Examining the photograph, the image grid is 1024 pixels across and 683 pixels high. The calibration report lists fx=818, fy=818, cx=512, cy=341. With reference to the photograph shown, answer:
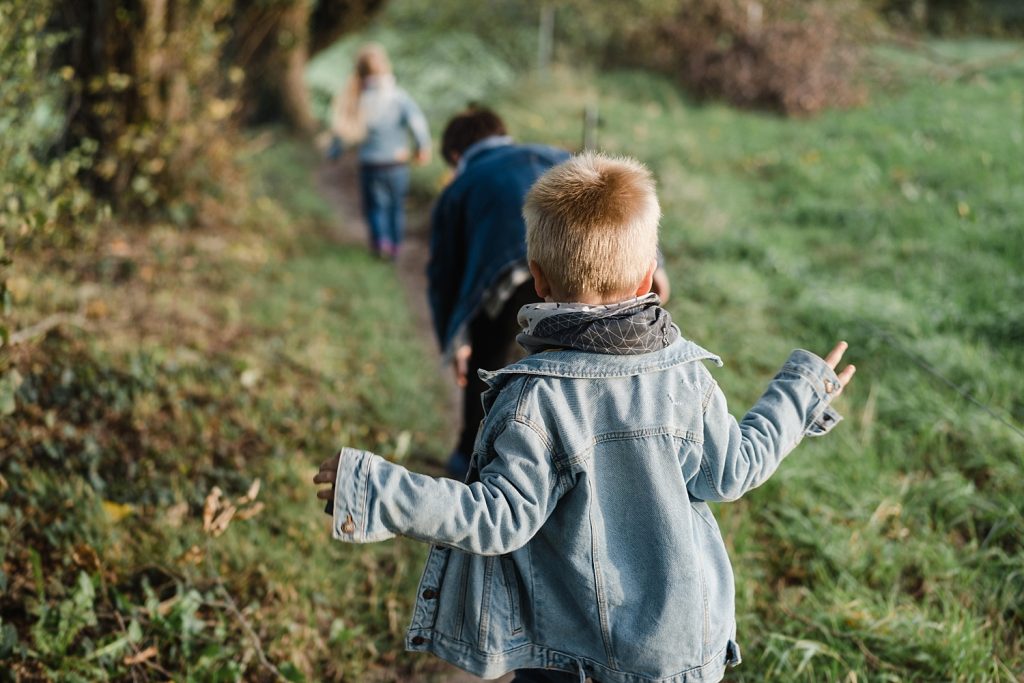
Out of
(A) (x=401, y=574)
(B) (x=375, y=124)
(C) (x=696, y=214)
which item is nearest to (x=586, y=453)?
(A) (x=401, y=574)

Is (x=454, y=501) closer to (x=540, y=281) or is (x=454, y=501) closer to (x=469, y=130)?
(x=540, y=281)

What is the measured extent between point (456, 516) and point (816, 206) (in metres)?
6.42

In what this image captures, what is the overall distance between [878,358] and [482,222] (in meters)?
2.53

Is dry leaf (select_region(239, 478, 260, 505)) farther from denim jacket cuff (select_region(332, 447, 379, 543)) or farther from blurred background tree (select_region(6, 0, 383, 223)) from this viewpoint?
blurred background tree (select_region(6, 0, 383, 223))

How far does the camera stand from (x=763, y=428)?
186 centimetres

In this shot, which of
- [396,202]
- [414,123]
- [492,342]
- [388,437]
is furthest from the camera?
[396,202]

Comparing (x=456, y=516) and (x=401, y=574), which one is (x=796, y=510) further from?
(x=456, y=516)

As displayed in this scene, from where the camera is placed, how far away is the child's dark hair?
3.53 meters

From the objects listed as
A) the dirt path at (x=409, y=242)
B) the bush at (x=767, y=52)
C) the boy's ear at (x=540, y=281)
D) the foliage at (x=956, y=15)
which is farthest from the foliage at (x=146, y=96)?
the foliage at (x=956, y=15)

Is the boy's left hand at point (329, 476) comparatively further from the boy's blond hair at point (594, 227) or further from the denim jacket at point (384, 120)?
the denim jacket at point (384, 120)

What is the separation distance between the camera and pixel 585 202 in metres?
1.70

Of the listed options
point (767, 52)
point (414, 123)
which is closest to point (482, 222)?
point (414, 123)

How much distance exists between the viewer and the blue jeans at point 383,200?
25.6 feet

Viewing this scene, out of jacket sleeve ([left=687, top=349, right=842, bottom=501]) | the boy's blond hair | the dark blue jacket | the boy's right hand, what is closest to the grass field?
the boy's right hand
